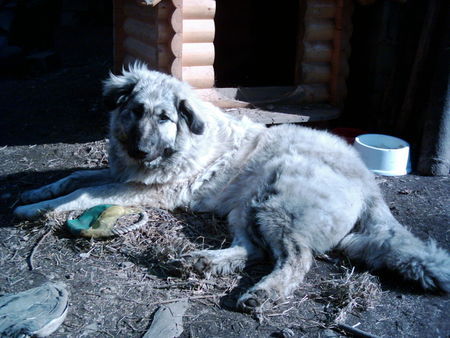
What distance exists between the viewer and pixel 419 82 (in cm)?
622

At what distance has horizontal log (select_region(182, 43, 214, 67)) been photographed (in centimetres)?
610

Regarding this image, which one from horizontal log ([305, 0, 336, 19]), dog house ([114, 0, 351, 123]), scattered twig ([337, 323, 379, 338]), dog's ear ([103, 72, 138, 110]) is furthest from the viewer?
horizontal log ([305, 0, 336, 19])

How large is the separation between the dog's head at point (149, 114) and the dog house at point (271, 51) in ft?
3.72

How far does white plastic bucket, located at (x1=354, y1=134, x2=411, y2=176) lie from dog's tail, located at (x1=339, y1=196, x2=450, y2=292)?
5.33ft

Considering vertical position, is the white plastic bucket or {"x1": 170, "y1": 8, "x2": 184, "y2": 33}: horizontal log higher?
{"x1": 170, "y1": 8, "x2": 184, "y2": 33}: horizontal log

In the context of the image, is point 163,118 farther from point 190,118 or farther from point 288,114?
point 288,114

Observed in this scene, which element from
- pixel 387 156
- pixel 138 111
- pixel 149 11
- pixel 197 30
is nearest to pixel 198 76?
pixel 197 30

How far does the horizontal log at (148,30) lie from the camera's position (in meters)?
5.88

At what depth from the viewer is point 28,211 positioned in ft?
14.8

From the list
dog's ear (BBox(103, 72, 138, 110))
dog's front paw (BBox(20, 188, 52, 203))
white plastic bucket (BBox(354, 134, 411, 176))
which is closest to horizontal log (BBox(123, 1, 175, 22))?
dog's ear (BBox(103, 72, 138, 110))

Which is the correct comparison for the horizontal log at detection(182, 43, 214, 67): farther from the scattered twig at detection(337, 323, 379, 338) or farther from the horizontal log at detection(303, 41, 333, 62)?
the scattered twig at detection(337, 323, 379, 338)

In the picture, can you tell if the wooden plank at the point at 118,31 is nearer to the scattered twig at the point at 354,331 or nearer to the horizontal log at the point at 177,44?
the horizontal log at the point at 177,44

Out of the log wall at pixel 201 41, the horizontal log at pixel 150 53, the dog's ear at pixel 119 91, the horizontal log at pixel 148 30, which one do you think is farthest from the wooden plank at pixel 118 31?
the dog's ear at pixel 119 91

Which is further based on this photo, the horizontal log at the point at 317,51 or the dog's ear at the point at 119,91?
the horizontal log at the point at 317,51
